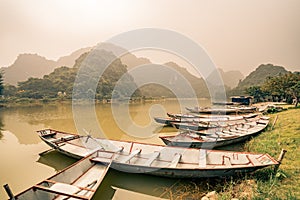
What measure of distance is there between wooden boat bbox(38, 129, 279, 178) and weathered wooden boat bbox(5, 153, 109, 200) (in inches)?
14.7

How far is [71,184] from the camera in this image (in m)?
4.60

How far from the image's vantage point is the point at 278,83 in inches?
800

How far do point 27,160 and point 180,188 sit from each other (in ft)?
20.4

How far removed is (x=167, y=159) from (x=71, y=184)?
3013mm

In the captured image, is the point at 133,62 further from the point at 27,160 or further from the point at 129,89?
the point at 27,160

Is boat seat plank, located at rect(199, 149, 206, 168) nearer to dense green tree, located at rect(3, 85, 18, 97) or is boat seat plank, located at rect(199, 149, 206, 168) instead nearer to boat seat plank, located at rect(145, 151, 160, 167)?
boat seat plank, located at rect(145, 151, 160, 167)

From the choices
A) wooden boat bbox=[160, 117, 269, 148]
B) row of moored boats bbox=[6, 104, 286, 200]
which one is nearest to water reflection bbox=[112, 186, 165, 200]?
row of moored boats bbox=[6, 104, 286, 200]

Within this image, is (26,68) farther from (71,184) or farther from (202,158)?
(202,158)

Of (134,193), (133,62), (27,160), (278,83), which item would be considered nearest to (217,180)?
(134,193)

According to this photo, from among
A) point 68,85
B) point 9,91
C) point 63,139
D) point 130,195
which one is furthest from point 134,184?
point 68,85

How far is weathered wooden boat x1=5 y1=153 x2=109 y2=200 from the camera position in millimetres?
3578

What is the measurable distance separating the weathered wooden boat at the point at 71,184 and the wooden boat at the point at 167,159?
0.37 metres

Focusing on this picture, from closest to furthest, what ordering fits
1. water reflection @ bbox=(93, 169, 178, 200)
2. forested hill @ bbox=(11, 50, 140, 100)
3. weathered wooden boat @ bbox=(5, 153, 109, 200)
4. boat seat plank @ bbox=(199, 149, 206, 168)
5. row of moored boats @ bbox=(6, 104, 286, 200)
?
weathered wooden boat @ bbox=(5, 153, 109, 200) → row of moored boats @ bbox=(6, 104, 286, 200) → water reflection @ bbox=(93, 169, 178, 200) → boat seat plank @ bbox=(199, 149, 206, 168) → forested hill @ bbox=(11, 50, 140, 100)

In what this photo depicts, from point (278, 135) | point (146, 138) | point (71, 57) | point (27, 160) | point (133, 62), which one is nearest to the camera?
point (27, 160)
